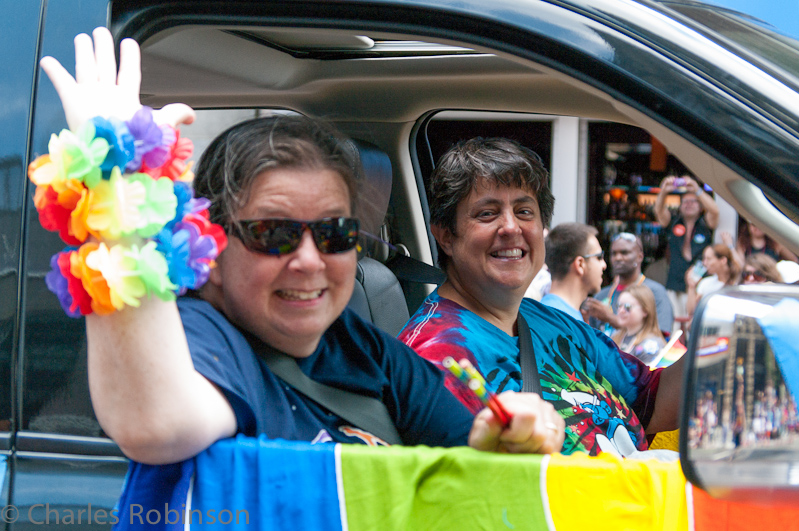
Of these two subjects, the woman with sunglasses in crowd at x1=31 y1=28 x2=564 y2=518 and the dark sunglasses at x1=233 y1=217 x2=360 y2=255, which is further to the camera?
the dark sunglasses at x1=233 y1=217 x2=360 y2=255

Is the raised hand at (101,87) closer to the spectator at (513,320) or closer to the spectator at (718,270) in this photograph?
the spectator at (513,320)

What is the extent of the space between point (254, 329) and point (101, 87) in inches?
19.2

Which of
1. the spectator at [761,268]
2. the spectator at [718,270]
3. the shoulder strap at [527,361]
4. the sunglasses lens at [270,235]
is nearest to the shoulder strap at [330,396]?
the sunglasses lens at [270,235]

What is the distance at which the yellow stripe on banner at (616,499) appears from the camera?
1063 millimetres

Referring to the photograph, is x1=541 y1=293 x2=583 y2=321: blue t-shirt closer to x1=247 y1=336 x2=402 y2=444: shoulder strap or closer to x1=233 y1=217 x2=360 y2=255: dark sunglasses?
x1=247 y1=336 x2=402 y2=444: shoulder strap

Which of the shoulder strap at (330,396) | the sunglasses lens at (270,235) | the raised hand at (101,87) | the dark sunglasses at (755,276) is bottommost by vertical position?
the shoulder strap at (330,396)

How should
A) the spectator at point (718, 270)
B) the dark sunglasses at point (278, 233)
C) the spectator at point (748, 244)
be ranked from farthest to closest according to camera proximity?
the spectator at point (718, 270)
the spectator at point (748, 244)
the dark sunglasses at point (278, 233)

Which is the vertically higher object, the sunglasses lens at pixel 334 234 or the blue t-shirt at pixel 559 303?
the sunglasses lens at pixel 334 234

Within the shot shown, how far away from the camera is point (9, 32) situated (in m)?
1.22

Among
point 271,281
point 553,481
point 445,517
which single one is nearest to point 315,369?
point 271,281

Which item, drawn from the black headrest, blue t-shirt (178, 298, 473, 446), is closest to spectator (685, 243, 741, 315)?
the black headrest

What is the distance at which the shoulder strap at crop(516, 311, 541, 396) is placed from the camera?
5.95ft

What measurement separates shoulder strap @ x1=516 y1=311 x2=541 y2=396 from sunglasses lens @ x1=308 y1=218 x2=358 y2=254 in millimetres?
672

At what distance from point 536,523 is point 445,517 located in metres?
0.13
